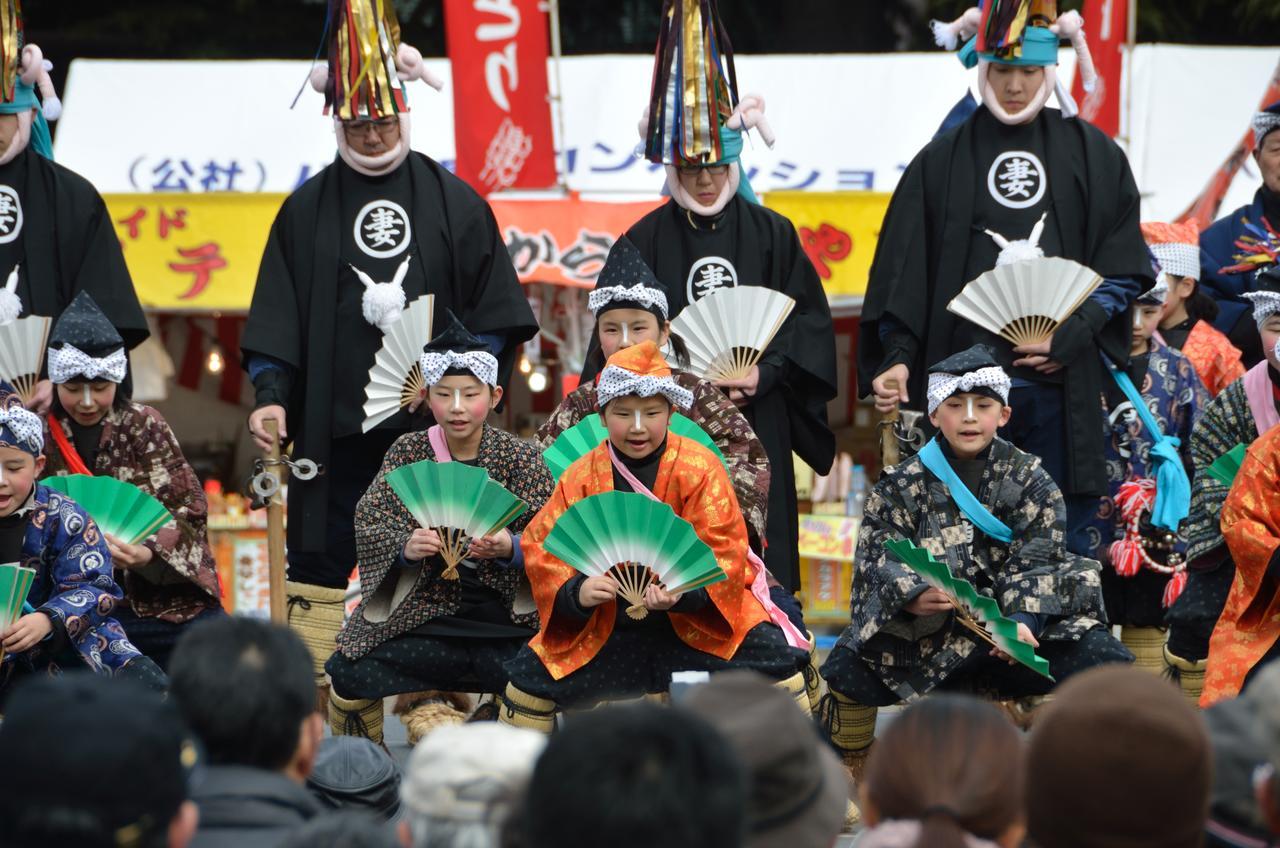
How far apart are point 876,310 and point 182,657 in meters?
3.90

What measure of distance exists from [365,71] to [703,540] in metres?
2.41

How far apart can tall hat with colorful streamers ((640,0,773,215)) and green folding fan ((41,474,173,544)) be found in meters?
2.33

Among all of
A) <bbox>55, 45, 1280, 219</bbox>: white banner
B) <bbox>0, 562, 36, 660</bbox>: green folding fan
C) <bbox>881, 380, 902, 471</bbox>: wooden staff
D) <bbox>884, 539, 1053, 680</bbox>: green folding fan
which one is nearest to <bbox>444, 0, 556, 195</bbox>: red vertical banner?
<bbox>55, 45, 1280, 219</bbox>: white banner

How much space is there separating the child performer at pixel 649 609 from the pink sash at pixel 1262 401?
172cm

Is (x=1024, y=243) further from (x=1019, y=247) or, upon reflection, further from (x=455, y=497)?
(x=455, y=497)

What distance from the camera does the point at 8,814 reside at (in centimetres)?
264

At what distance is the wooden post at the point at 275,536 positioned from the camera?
6.18 m

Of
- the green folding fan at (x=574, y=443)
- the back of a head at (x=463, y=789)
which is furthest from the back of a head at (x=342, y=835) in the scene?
the green folding fan at (x=574, y=443)

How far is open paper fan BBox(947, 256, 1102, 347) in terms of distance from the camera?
6172mm

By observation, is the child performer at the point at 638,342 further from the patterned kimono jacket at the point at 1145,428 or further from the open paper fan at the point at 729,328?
the patterned kimono jacket at the point at 1145,428

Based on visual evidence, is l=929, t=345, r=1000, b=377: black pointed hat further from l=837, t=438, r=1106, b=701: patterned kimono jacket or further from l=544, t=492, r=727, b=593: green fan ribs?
l=544, t=492, r=727, b=593: green fan ribs

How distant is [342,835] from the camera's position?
2727 millimetres

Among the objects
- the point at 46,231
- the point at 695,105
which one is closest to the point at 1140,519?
the point at 695,105

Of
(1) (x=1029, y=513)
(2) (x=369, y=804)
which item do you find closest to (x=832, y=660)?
(1) (x=1029, y=513)
